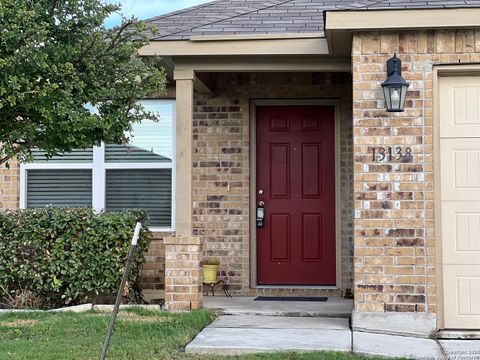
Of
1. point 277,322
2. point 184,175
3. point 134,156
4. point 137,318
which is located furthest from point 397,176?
point 134,156

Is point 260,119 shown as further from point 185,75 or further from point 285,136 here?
point 185,75

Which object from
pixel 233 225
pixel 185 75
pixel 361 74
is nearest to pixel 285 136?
pixel 233 225

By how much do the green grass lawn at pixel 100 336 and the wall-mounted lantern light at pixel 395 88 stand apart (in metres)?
2.31

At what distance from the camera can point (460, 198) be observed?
7.11m

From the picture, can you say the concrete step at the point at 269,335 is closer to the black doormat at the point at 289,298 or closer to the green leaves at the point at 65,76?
the black doormat at the point at 289,298

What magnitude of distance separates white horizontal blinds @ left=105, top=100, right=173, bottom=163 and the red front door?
1.13 m

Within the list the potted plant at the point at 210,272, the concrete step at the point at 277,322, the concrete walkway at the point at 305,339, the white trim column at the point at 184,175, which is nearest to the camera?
the concrete walkway at the point at 305,339

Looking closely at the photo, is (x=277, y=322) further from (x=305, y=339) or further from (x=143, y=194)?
Answer: (x=143, y=194)

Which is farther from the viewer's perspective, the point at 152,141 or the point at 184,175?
the point at 152,141

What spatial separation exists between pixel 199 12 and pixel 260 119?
1499 millimetres

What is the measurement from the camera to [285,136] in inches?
373

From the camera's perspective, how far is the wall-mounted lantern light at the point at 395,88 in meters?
6.83

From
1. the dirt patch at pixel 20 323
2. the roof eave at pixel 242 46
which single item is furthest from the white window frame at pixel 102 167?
the dirt patch at pixel 20 323

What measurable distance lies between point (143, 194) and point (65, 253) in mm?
1545
